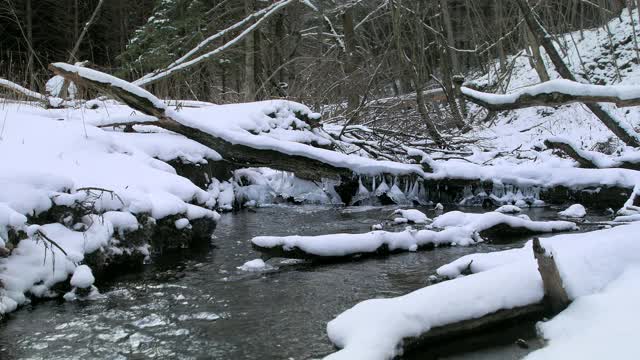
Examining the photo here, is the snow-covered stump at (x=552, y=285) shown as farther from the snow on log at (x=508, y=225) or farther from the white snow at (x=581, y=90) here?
the snow on log at (x=508, y=225)

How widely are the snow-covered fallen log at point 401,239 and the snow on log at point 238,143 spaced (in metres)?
2.45

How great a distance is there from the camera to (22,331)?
143 inches

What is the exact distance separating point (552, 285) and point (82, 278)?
348 cm

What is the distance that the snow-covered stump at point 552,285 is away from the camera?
326 centimetres

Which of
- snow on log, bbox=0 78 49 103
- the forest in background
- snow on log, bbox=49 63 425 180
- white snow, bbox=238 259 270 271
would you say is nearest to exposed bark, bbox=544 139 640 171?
the forest in background

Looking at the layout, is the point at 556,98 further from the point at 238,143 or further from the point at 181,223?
the point at 238,143

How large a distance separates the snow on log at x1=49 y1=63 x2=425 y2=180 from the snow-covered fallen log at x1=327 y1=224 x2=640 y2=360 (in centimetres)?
491

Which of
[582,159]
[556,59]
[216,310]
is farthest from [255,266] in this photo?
[582,159]

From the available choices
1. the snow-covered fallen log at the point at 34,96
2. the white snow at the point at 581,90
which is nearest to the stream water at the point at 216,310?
the white snow at the point at 581,90

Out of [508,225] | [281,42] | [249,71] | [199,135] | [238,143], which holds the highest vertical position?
[281,42]

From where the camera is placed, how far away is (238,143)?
841 cm

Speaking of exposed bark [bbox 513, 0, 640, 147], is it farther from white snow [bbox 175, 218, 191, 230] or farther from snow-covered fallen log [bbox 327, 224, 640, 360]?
white snow [bbox 175, 218, 191, 230]

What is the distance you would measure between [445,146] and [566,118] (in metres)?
Result: 7.77

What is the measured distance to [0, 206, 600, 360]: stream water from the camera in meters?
3.34
